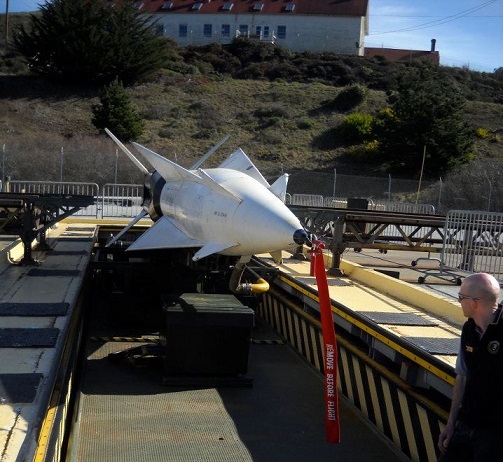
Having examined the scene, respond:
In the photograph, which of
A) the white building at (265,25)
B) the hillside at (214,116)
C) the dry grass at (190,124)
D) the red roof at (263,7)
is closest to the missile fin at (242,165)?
the dry grass at (190,124)

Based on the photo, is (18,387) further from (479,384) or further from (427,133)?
(427,133)

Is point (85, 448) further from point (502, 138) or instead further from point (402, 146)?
point (502, 138)

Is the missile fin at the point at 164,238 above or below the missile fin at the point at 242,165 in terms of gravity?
below

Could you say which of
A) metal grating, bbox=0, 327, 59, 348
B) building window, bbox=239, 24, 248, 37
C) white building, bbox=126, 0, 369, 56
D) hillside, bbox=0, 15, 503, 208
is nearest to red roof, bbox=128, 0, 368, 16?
white building, bbox=126, 0, 369, 56

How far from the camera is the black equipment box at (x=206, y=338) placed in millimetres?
7820

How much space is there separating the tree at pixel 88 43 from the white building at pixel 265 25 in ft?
47.4

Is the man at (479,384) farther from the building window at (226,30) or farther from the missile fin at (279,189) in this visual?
the building window at (226,30)

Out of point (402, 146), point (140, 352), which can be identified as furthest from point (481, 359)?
point (402, 146)

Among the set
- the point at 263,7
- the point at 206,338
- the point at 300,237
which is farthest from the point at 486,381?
the point at 263,7

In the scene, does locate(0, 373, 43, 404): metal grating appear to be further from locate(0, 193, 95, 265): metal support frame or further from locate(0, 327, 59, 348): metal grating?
locate(0, 193, 95, 265): metal support frame

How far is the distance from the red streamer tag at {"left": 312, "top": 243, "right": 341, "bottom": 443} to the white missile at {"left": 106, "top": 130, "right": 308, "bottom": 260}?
39 centimetres

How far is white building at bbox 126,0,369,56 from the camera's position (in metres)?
71.5

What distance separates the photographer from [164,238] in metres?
9.16

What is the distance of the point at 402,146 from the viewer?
144 feet
